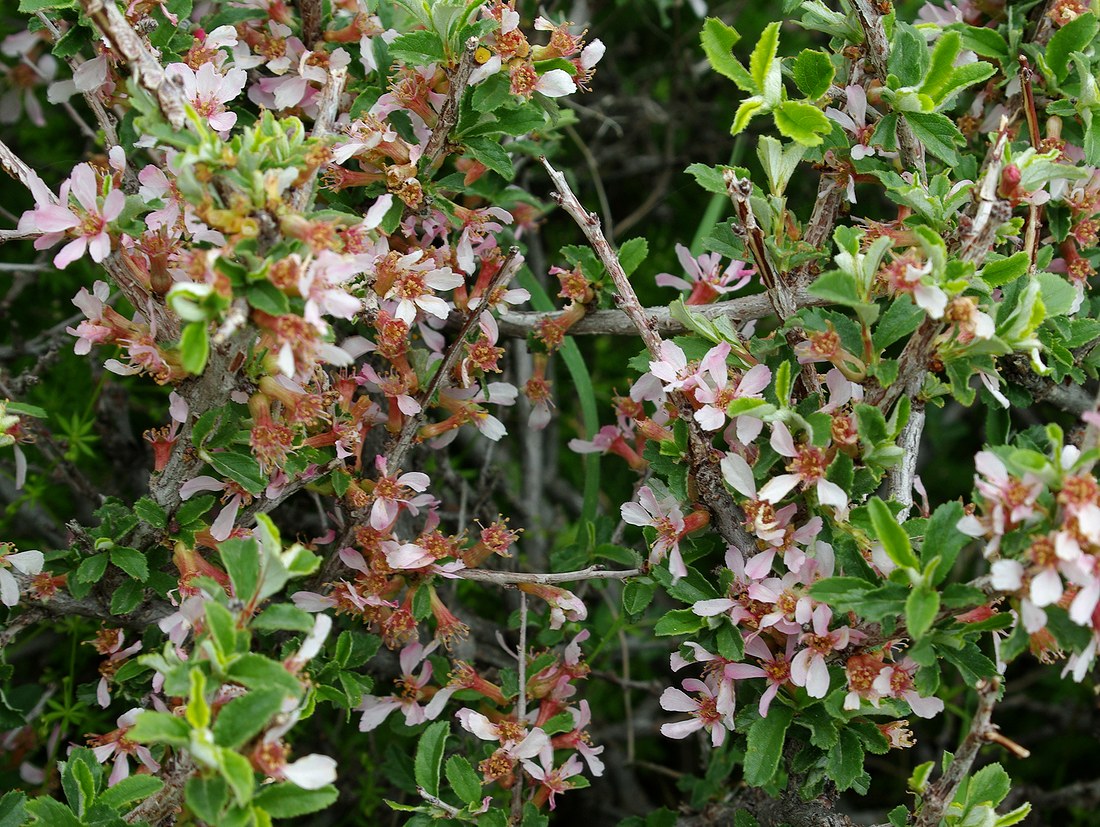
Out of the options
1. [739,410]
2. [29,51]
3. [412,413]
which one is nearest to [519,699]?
[412,413]

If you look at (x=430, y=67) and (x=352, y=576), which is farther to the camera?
(x=352, y=576)

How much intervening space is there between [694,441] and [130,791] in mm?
1062

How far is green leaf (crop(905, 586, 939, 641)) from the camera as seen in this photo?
138 centimetres

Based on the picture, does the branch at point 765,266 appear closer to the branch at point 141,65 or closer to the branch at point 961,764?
the branch at point 961,764

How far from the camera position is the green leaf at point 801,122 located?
1.60 meters

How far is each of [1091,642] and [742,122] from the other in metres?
0.91

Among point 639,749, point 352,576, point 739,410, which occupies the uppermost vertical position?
point 739,410

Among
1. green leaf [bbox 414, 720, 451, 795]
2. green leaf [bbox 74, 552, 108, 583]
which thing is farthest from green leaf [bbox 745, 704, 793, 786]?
green leaf [bbox 74, 552, 108, 583]

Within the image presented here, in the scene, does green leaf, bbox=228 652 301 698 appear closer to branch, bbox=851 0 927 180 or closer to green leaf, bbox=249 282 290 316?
green leaf, bbox=249 282 290 316

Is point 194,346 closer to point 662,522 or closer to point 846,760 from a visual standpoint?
point 662,522

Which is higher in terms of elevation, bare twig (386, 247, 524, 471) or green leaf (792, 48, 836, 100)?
green leaf (792, 48, 836, 100)

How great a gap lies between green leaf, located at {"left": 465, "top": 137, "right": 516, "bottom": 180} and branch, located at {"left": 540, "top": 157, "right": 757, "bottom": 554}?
124mm

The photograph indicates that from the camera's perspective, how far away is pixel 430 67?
184cm

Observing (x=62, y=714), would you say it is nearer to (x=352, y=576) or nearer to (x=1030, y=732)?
(x=352, y=576)
